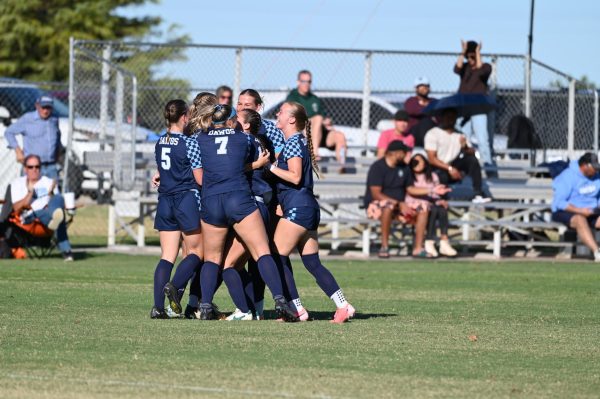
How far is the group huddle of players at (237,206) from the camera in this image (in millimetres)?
10711

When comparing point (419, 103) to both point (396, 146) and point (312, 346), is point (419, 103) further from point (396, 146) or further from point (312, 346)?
point (312, 346)

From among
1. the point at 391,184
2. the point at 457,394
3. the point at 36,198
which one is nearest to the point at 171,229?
the point at 457,394

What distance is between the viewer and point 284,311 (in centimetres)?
1084

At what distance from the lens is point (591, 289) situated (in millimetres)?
15758

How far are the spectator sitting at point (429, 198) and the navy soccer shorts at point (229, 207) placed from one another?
9.94 metres

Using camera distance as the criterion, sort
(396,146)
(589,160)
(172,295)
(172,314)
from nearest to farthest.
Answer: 1. (172,295)
2. (172,314)
3. (396,146)
4. (589,160)

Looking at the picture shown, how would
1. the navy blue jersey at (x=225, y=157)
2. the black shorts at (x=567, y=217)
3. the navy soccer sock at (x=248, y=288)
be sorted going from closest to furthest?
the navy blue jersey at (x=225, y=157) < the navy soccer sock at (x=248, y=288) < the black shorts at (x=567, y=217)

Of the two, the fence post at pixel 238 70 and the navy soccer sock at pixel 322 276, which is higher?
the fence post at pixel 238 70

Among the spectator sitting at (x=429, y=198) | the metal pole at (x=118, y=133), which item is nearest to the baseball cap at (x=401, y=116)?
the spectator sitting at (x=429, y=198)

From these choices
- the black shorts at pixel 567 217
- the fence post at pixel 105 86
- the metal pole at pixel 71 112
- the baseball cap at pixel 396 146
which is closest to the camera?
the baseball cap at pixel 396 146

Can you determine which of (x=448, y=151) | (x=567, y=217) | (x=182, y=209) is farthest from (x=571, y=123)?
(x=182, y=209)

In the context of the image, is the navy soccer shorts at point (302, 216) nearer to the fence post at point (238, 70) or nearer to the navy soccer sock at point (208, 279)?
the navy soccer sock at point (208, 279)

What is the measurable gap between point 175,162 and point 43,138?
10.1m

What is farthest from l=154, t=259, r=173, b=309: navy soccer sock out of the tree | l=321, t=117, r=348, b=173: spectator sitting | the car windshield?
the tree
